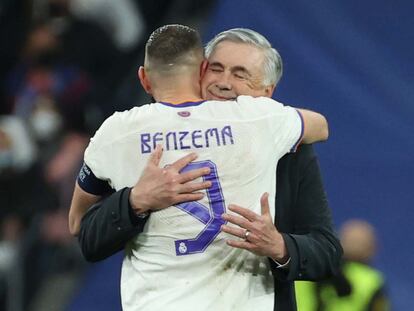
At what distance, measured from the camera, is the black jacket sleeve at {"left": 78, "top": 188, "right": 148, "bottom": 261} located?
228cm

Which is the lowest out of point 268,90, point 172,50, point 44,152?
point 44,152

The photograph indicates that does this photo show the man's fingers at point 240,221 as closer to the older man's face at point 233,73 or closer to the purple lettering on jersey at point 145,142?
the purple lettering on jersey at point 145,142

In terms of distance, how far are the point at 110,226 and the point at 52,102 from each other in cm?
322

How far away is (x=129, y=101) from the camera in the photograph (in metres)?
5.45

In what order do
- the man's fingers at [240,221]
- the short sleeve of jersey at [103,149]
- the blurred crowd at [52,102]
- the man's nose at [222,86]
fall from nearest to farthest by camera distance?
1. the man's fingers at [240,221]
2. the short sleeve of jersey at [103,149]
3. the man's nose at [222,86]
4. the blurred crowd at [52,102]

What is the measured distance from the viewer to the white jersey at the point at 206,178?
89.3 inches

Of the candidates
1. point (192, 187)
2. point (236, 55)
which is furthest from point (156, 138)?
point (236, 55)

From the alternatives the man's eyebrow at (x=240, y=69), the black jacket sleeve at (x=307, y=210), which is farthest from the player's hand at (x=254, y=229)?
the man's eyebrow at (x=240, y=69)

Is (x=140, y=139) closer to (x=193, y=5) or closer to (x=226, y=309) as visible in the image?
(x=226, y=309)

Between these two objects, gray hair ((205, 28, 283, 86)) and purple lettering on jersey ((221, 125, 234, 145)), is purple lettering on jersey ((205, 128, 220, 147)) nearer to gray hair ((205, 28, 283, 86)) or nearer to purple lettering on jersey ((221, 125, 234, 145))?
purple lettering on jersey ((221, 125, 234, 145))

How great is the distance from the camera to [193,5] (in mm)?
5496

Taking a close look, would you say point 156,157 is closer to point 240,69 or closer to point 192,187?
point 192,187

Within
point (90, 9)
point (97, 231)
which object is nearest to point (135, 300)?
point (97, 231)

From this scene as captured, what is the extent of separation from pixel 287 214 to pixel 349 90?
3075 mm
